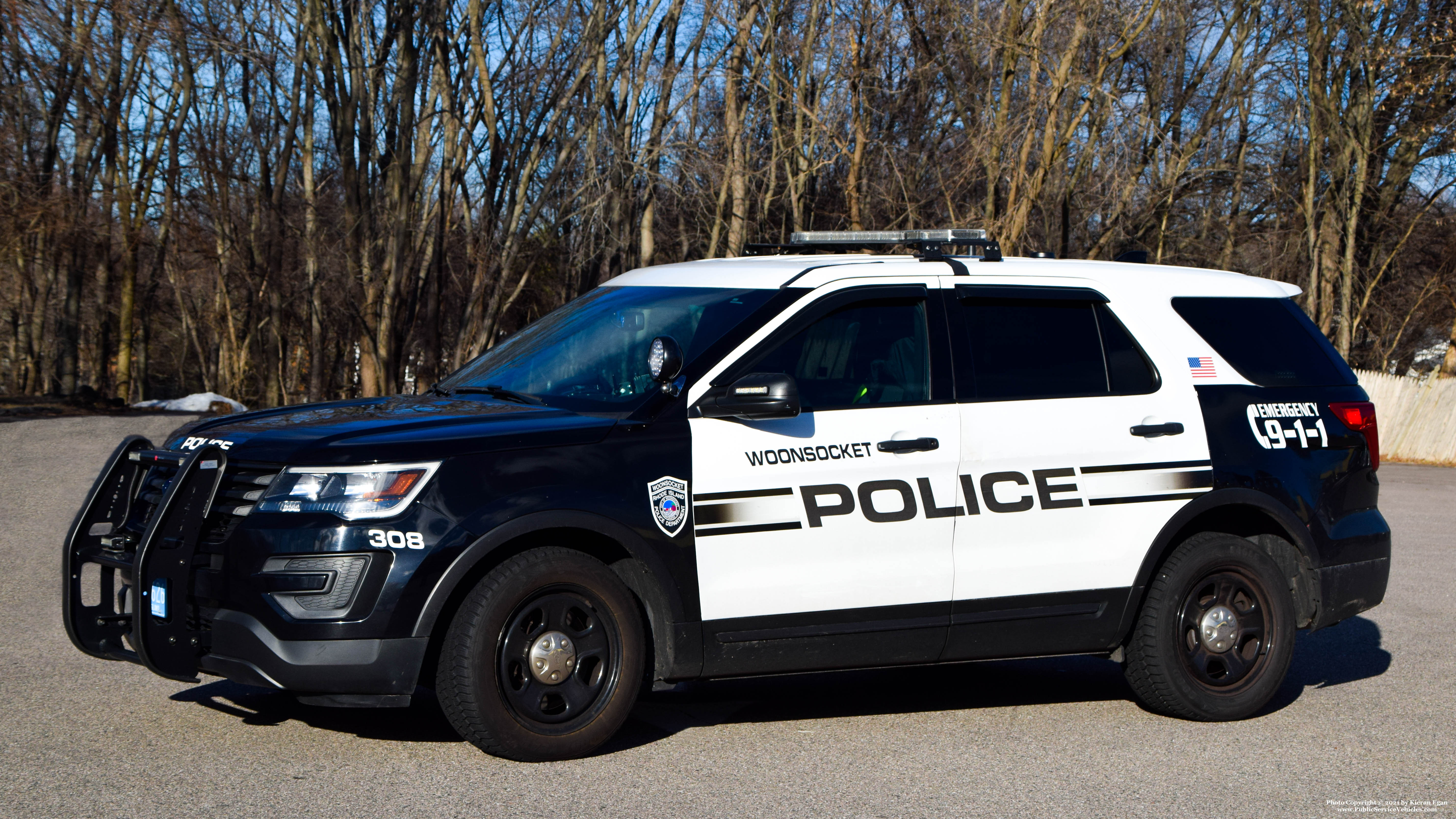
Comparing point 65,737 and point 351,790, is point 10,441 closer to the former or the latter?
point 65,737

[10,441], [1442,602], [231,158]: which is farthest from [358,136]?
[1442,602]

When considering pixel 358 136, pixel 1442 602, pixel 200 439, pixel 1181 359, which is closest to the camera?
pixel 200 439

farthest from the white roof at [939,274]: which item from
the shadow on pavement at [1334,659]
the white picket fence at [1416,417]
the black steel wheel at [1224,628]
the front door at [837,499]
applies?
the white picket fence at [1416,417]

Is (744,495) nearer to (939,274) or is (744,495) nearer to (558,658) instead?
(558,658)

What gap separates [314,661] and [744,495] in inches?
65.7

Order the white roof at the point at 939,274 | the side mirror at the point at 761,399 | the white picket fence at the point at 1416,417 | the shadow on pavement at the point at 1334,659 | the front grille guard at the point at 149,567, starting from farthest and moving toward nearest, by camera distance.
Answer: the white picket fence at the point at 1416,417
the shadow on pavement at the point at 1334,659
the white roof at the point at 939,274
the side mirror at the point at 761,399
the front grille guard at the point at 149,567

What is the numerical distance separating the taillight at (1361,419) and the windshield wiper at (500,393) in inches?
148

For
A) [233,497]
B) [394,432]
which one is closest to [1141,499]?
[394,432]

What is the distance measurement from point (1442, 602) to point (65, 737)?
834cm

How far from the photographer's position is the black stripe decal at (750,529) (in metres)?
5.28

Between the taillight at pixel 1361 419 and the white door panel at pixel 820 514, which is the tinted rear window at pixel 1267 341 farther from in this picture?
the white door panel at pixel 820 514

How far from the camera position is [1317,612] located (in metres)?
6.47

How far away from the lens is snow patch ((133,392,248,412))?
25000 mm

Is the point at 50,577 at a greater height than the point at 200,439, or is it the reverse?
the point at 200,439
